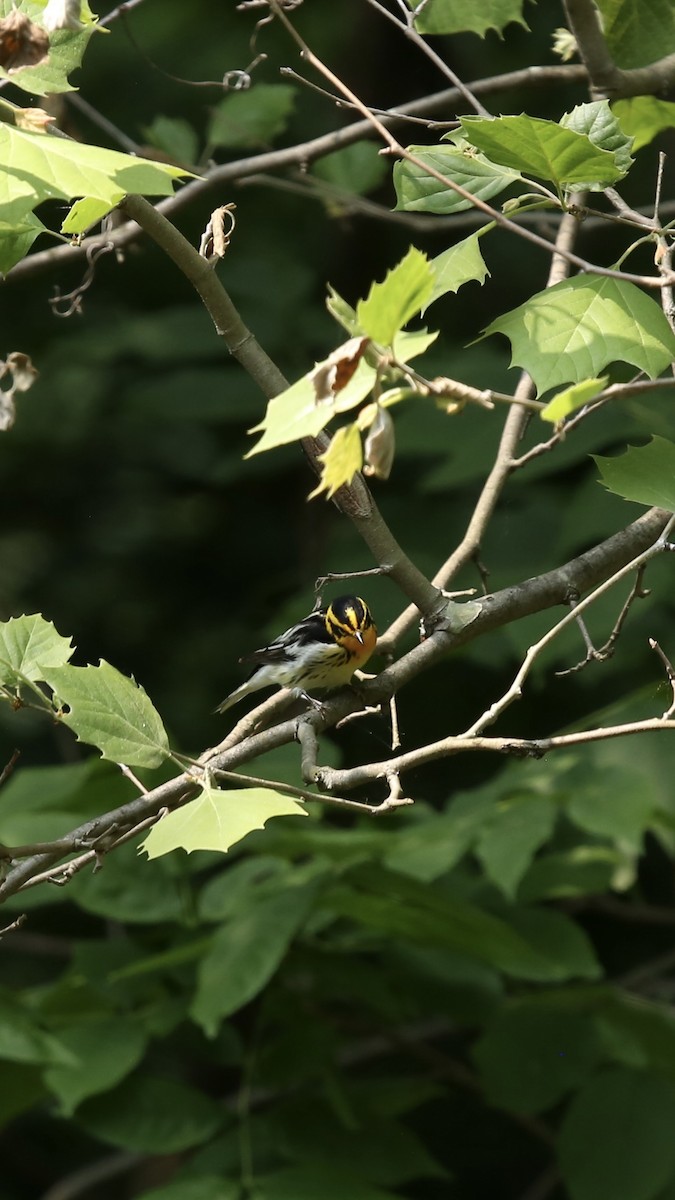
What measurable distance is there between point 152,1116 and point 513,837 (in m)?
1.02

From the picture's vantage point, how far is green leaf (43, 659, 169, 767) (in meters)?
1.62

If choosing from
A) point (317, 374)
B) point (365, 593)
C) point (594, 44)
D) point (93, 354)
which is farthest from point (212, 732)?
point (317, 374)

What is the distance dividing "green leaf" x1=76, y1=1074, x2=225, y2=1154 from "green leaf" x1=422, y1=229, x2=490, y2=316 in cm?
195

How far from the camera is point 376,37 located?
542cm

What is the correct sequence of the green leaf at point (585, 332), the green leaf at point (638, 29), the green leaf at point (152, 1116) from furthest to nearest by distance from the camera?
the green leaf at point (152, 1116) < the green leaf at point (638, 29) < the green leaf at point (585, 332)

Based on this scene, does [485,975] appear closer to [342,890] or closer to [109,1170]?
[342,890]

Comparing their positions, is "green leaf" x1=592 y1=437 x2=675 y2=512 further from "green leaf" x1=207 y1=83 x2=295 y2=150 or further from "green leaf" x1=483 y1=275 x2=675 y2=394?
"green leaf" x1=207 y1=83 x2=295 y2=150

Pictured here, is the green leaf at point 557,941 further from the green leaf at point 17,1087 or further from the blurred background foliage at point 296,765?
the green leaf at point 17,1087

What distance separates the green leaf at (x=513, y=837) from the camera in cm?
260

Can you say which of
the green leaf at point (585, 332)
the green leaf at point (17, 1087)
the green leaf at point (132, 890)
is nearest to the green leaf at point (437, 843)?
the green leaf at point (132, 890)

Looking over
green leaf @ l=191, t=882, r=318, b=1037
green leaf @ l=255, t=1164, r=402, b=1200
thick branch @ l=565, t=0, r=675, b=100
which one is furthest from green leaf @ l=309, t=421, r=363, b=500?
green leaf @ l=255, t=1164, r=402, b=1200

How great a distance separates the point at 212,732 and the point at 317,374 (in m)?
4.24

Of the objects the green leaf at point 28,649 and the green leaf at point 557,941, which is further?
the green leaf at point 557,941

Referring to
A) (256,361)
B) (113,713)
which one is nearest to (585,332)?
(256,361)
